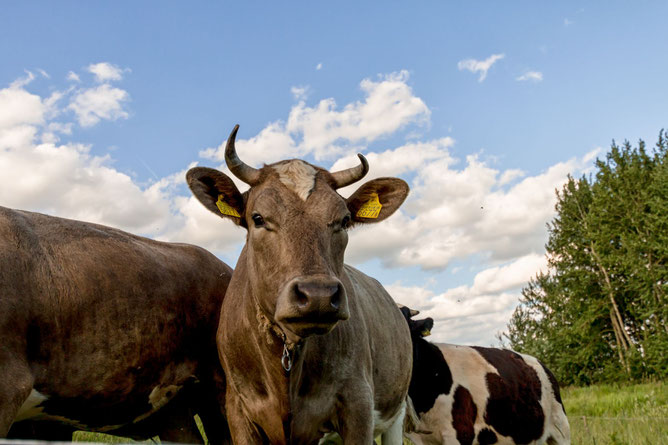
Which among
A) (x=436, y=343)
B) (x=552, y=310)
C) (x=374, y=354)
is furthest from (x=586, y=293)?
(x=374, y=354)

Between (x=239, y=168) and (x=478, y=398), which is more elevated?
(x=239, y=168)

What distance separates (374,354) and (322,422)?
3.41ft

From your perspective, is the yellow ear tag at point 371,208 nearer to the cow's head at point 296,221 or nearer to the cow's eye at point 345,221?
the cow's head at point 296,221

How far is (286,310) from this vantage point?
3.62 m

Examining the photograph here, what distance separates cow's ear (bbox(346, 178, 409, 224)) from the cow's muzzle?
160cm

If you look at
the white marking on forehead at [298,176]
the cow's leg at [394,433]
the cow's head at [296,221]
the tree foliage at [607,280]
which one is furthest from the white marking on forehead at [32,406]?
the tree foliage at [607,280]

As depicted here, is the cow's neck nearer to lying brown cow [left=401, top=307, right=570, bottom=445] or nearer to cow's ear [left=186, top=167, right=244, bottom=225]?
cow's ear [left=186, top=167, right=244, bottom=225]

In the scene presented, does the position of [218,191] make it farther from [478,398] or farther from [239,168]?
[478,398]

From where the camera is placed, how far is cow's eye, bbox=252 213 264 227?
4379 mm

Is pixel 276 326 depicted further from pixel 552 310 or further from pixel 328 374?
pixel 552 310

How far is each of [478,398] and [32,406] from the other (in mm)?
6787

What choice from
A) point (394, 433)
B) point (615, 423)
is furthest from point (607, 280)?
point (394, 433)

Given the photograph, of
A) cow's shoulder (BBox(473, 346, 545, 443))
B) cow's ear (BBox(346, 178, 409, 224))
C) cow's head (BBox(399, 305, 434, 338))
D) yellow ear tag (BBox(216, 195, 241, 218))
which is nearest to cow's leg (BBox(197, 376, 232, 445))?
yellow ear tag (BBox(216, 195, 241, 218))

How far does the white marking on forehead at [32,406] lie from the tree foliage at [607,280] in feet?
121
